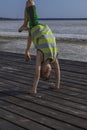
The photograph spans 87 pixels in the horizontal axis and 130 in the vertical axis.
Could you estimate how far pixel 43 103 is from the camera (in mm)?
5660

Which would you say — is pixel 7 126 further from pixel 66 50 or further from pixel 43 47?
pixel 66 50

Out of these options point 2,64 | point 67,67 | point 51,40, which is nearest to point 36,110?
point 51,40

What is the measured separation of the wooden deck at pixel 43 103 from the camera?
15.5 feet

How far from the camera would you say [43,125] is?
184 inches

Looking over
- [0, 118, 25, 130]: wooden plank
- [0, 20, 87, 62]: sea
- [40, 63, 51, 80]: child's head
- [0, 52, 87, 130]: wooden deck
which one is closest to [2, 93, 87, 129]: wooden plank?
[0, 52, 87, 130]: wooden deck

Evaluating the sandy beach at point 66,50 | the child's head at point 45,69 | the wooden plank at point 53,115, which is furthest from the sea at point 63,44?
the wooden plank at point 53,115

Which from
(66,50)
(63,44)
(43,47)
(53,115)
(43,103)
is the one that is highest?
(43,47)

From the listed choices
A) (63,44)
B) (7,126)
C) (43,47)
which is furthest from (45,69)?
(63,44)

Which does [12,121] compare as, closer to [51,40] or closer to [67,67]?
[51,40]

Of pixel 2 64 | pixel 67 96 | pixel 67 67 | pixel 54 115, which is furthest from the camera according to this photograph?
pixel 2 64

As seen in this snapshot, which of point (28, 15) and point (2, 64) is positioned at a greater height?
point (28, 15)

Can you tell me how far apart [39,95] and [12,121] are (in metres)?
1.38

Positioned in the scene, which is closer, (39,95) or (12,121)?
(12,121)

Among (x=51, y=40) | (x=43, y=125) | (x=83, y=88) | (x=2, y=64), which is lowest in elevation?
(x=2, y=64)
